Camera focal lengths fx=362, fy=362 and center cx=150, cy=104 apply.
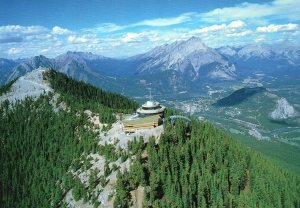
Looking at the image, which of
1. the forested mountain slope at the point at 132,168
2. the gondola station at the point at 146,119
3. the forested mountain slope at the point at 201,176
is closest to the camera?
the forested mountain slope at the point at 201,176

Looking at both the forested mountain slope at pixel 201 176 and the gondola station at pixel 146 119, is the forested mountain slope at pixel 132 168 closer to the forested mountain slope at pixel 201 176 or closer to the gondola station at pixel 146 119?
the forested mountain slope at pixel 201 176

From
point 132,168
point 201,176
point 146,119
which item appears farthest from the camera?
point 146,119

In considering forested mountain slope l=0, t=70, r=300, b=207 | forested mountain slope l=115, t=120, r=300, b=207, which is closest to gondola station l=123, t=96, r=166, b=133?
forested mountain slope l=0, t=70, r=300, b=207

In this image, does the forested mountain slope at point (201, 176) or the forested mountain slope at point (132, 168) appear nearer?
the forested mountain slope at point (201, 176)

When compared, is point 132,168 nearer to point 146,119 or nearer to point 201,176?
point 201,176

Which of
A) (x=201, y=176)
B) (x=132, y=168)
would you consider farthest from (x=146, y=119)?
(x=201, y=176)

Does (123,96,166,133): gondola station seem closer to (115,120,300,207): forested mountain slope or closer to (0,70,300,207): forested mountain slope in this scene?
(0,70,300,207): forested mountain slope

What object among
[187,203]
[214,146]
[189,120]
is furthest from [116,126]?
[187,203]

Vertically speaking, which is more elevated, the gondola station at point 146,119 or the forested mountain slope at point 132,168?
the gondola station at point 146,119

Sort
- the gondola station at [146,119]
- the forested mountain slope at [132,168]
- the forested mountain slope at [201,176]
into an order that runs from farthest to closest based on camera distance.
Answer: the gondola station at [146,119] → the forested mountain slope at [132,168] → the forested mountain slope at [201,176]

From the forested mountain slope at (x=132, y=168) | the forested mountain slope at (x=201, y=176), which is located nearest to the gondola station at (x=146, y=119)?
the forested mountain slope at (x=132, y=168)

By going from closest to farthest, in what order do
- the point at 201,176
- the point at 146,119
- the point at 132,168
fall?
the point at 132,168
the point at 201,176
the point at 146,119
